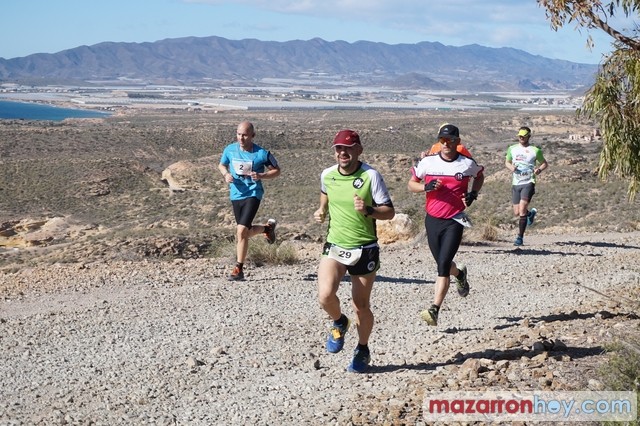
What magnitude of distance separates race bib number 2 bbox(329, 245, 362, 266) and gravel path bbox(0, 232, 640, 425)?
912 millimetres

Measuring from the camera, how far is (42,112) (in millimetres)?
142125

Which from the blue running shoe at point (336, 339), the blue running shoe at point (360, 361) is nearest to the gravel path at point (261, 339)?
the blue running shoe at point (360, 361)

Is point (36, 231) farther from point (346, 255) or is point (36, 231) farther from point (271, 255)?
point (346, 255)

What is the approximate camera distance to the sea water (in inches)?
4946

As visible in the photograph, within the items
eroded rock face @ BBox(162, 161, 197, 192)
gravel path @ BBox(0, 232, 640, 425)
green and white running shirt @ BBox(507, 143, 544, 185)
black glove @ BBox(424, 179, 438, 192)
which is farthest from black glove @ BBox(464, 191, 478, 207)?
eroded rock face @ BBox(162, 161, 197, 192)

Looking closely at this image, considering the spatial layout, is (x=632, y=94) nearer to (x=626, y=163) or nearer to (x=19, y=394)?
(x=626, y=163)

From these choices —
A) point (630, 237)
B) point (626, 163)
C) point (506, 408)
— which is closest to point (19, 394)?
point (506, 408)

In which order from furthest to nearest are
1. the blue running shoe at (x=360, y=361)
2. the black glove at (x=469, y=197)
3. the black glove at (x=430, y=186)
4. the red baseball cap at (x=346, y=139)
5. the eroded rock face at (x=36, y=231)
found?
the eroded rock face at (x=36, y=231), the black glove at (x=469, y=197), the black glove at (x=430, y=186), the blue running shoe at (x=360, y=361), the red baseball cap at (x=346, y=139)

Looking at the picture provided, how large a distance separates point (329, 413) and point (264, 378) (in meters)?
1.06

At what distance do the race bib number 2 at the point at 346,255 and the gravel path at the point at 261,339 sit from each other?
2.99ft

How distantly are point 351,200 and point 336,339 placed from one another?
1248 millimetres

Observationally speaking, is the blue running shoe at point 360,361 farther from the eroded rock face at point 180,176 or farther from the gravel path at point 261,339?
the eroded rock face at point 180,176

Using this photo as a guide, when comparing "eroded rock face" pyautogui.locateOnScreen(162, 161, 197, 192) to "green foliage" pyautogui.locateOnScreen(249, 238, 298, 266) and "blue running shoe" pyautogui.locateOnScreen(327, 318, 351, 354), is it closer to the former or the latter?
"green foliage" pyautogui.locateOnScreen(249, 238, 298, 266)

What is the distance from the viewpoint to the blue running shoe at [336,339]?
267 inches
